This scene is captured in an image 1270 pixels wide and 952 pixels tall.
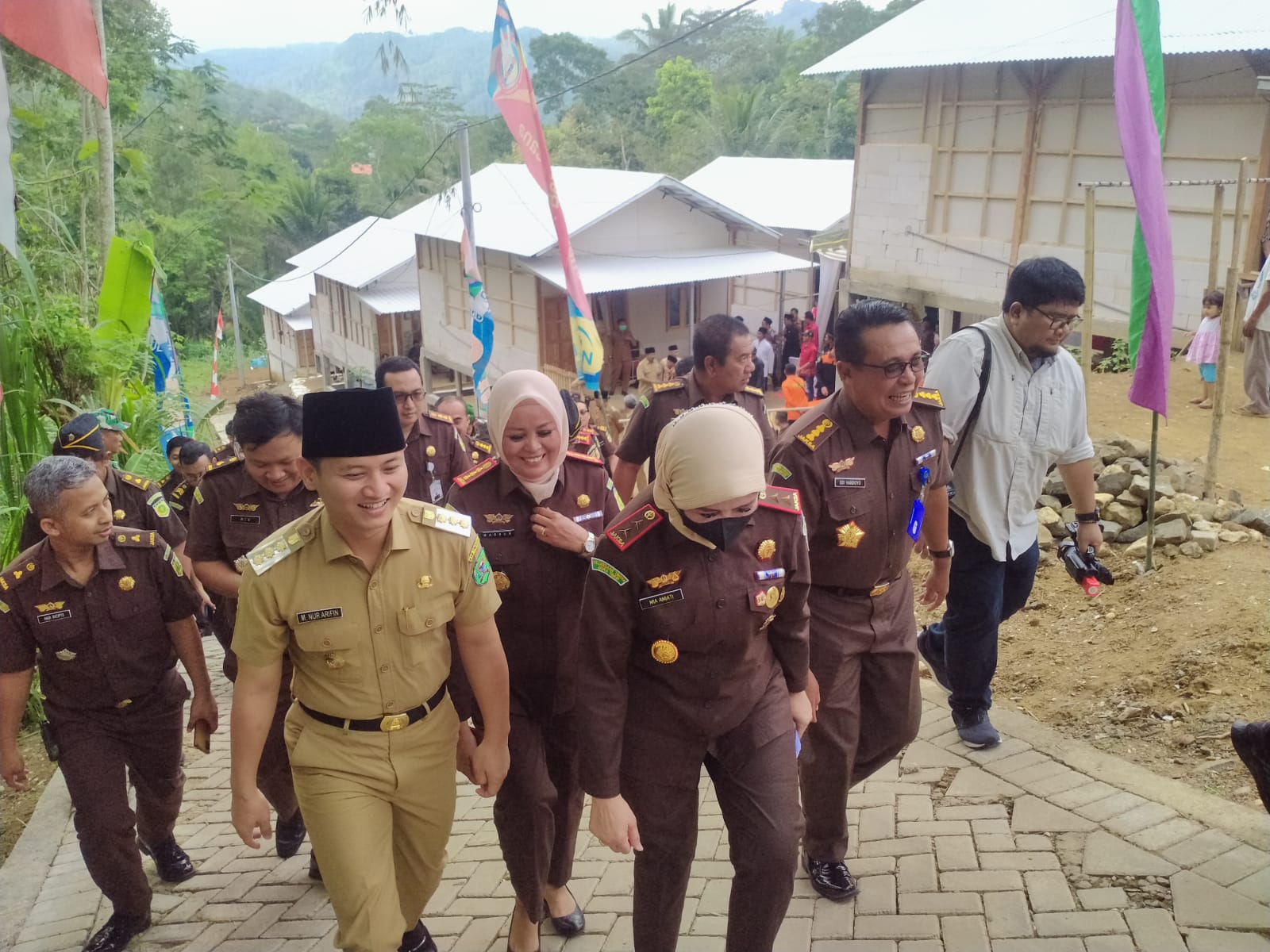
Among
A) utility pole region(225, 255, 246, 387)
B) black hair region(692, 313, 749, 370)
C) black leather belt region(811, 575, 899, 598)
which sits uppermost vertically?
black hair region(692, 313, 749, 370)

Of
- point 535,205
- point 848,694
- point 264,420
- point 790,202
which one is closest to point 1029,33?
point 790,202

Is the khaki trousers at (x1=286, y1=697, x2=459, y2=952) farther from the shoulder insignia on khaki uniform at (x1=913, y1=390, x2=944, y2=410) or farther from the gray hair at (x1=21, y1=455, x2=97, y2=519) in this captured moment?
the shoulder insignia on khaki uniform at (x1=913, y1=390, x2=944, y2=410)

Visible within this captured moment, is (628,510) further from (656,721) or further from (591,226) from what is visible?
(591,226)

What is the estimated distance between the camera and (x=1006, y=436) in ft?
12.9

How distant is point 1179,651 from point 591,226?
16.2m

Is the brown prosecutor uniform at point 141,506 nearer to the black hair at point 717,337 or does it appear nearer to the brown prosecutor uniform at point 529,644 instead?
the brown prosecutor uniform at point 529,644

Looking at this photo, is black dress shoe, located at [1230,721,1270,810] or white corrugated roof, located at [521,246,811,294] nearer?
black dress shoe, located at [1230,721,1270,810]

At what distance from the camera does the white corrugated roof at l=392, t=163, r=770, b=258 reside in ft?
60.7

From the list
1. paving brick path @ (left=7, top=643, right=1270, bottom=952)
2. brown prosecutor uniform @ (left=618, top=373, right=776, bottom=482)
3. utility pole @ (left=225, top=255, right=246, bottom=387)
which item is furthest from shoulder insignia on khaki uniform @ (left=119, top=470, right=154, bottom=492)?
utility pole @ (left=225, top=255, right=246, bottom=387)

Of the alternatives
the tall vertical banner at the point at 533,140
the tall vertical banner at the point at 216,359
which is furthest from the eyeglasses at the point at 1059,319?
the tall vertical banner at the point at 216,359

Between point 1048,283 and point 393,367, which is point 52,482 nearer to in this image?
point 393,367

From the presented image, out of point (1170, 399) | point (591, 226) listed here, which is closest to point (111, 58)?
point (591, 226)

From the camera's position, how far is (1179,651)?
186 inches

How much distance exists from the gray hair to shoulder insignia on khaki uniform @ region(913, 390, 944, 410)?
280cm
